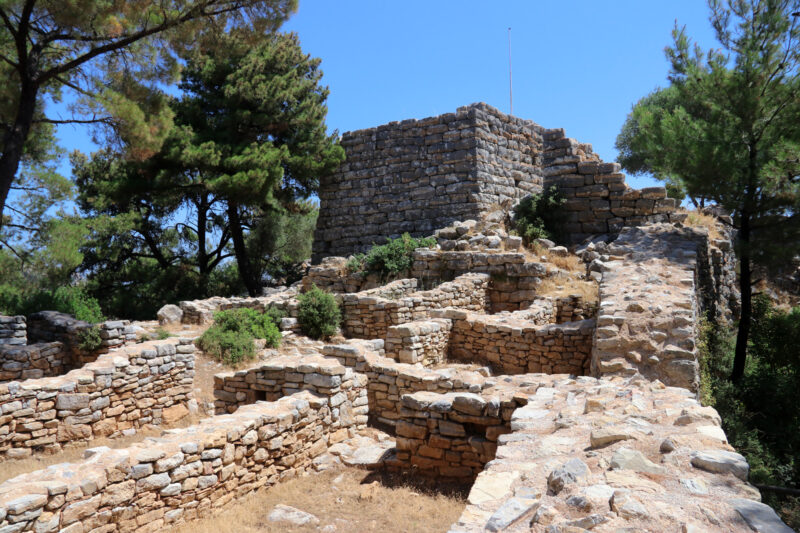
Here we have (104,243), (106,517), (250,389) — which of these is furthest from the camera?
(104,243)

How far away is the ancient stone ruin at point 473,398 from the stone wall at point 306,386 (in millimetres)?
24

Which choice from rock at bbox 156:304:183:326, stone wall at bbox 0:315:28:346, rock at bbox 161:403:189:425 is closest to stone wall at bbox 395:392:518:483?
rock at bbox 161:403:189:425

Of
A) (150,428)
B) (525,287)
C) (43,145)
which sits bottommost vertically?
(150,428)

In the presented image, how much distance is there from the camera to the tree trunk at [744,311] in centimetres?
877

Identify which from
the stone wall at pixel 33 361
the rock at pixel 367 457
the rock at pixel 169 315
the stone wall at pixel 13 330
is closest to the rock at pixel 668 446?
the rock at pixel 367 457

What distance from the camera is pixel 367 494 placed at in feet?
15.5

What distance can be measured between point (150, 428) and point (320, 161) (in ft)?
41.8

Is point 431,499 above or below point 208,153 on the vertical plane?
below

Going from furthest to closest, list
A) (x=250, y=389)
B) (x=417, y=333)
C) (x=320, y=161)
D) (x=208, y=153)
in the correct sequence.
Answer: (x=320, y=161) < (x=208, y=153) < (x=417, y=333) < (x=250, y=389)

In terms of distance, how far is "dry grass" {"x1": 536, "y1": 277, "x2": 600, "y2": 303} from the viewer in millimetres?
11211

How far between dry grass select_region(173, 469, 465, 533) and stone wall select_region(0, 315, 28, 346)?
7565 mm

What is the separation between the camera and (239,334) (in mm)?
10250

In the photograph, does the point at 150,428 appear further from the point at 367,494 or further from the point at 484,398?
the point at 484,398

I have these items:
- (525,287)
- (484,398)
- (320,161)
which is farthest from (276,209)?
(484,398)
